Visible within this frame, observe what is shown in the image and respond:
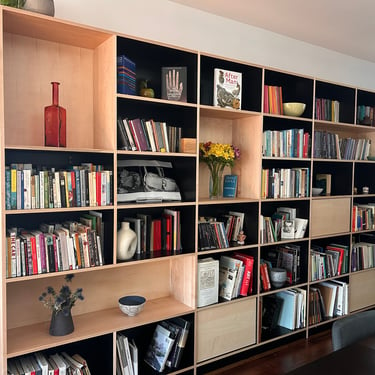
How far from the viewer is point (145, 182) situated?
8.30 ft

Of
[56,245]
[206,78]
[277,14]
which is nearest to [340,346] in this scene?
[56,245]

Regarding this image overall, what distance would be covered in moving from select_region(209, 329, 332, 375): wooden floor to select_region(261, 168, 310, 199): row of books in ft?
4.25

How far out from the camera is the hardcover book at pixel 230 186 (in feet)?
10.0

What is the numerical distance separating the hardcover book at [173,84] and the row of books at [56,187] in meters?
0.69

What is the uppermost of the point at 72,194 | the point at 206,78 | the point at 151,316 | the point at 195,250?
the point at 206,78

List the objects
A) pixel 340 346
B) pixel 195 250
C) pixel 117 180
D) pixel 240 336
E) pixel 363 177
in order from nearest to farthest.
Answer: pixel 340 346 < pixel 117 180 < pixel 195 250 < pixel 240 336 < pixel 363 177

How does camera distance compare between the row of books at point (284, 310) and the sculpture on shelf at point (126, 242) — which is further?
the row of books at point (284, 310)

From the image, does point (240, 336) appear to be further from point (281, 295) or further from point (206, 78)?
point (206, 78)

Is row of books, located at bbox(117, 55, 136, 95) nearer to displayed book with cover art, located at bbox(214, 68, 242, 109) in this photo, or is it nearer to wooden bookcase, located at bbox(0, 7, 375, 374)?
wooden bookcase, located at bbox(0, 7, 375, 374)

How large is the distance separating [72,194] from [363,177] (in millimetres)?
3207

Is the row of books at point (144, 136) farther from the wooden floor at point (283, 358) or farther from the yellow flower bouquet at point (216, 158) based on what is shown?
the wooden floor at point (283, 358)

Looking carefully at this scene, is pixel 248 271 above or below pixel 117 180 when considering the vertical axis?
below

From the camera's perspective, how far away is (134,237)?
7.90 ft

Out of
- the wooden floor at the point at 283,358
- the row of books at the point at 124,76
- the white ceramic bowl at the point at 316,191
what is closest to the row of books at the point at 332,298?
the wooden floor at the point at 283,358
